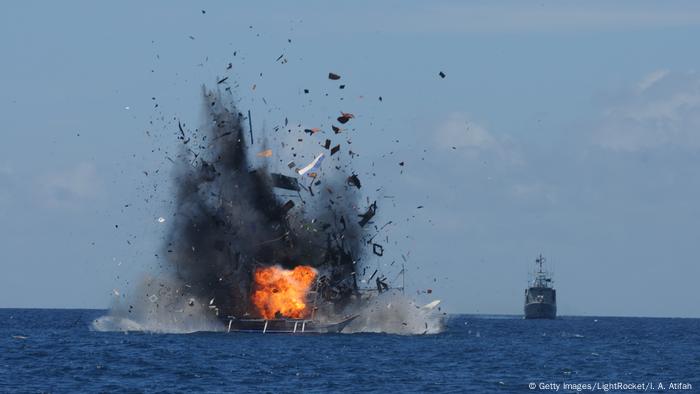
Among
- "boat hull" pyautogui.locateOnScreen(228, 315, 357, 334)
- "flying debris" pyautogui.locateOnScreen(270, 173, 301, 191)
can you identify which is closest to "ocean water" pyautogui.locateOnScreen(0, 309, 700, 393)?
"boat hull" pyautogui.locateOnScreen(228, 315, 357, 334)

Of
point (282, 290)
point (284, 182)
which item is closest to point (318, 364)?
point (282, 290)

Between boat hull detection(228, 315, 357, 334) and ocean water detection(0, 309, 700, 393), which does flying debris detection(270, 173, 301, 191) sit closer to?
boat hull detection(228, 315, 357, 334)

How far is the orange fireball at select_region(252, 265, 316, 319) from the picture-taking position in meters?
141

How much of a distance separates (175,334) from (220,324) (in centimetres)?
506

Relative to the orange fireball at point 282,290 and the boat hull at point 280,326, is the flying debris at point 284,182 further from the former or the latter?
the boat hull at point 280,326

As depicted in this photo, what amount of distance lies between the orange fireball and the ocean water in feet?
16.7

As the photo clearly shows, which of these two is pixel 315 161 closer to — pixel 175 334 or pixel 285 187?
pixel 285 187

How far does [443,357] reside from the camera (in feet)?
367

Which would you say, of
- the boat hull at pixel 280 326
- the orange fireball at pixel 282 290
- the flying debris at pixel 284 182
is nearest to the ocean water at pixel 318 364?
the boat hull at pixel 280 326

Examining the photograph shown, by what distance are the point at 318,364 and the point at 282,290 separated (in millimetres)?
41168

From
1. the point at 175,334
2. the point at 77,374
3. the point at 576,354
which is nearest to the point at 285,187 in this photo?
the point at 175,334

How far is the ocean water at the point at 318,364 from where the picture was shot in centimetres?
8606

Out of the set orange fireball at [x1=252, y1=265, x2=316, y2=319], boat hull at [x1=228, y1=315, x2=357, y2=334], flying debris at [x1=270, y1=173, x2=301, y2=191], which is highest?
flying debris at [x1=270, y1=173, x2=301, y2=191]

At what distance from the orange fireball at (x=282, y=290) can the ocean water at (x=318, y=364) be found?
5.10m
